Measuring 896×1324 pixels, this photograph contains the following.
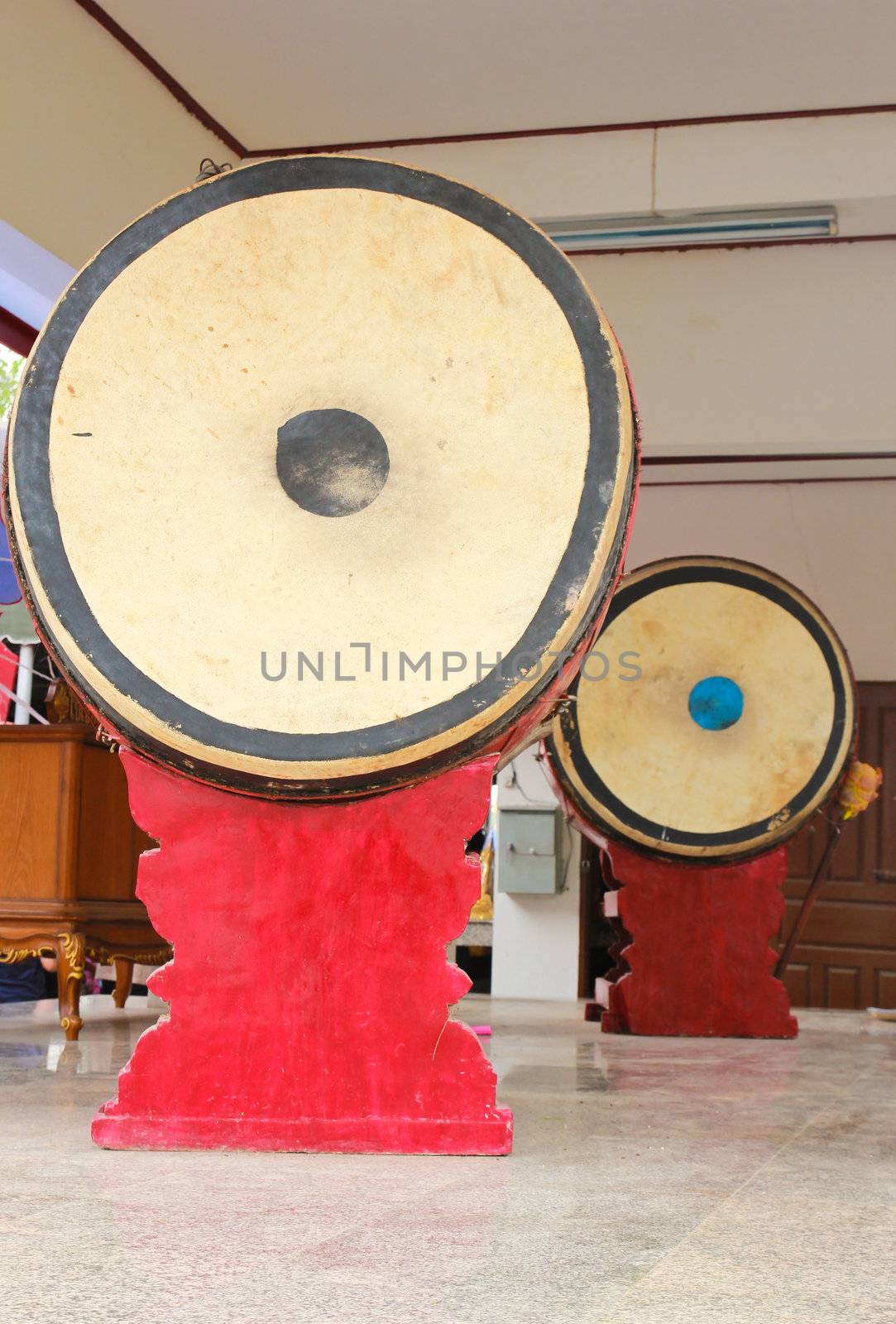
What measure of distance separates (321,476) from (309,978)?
616 mm

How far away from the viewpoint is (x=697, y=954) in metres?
3.62

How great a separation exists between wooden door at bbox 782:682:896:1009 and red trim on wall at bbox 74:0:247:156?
379cm

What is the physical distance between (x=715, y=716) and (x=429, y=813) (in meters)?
2.18

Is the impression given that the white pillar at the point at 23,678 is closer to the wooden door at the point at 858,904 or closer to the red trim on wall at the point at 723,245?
the red trim on wall at the point at 723,245

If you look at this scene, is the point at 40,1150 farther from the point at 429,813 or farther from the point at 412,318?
the point at 412,318

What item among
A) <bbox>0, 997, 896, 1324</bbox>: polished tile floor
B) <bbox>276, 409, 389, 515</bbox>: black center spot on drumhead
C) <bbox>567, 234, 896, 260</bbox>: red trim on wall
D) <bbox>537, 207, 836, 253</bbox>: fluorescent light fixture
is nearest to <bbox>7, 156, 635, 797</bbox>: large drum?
<bbox>276, 409, 389, 515</bbox>: black center spot on drumhead

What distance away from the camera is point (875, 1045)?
354cm

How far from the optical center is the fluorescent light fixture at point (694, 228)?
4.61 m

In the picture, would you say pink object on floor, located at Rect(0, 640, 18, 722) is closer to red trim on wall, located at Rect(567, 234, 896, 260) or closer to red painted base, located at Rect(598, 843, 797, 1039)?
red painted base, located at Rect(598, 843, 797, 1039)

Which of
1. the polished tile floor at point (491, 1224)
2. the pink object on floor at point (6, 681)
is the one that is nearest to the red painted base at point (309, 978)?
the polished tile floor at point (491, 1224)

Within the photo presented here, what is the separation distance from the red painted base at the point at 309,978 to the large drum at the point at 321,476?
8 cm

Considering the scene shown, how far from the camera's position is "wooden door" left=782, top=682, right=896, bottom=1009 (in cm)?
640

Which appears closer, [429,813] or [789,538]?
[429,813]

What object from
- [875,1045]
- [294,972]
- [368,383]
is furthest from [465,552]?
[875,1045]
